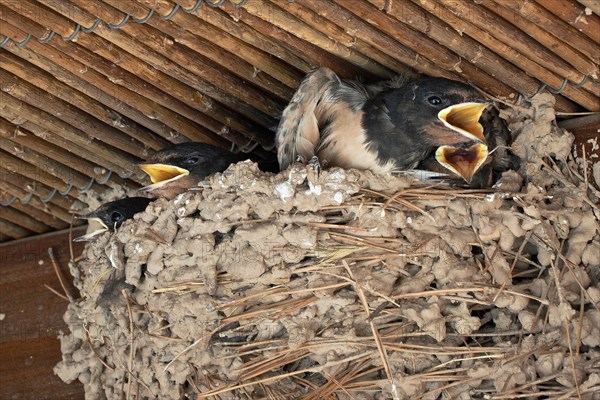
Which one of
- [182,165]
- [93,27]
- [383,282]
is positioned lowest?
[182,165]

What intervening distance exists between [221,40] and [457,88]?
2.27ft

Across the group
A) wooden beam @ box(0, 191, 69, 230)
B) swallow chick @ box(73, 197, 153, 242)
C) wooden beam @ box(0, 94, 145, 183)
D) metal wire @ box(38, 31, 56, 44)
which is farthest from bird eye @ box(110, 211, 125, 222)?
metal wire @ box(38, 31, 56, 44)

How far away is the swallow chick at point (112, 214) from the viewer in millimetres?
3637

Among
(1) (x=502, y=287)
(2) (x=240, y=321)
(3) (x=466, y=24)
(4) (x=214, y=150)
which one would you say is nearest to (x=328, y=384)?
(2) (x=240, y=321)

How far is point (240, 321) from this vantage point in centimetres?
319

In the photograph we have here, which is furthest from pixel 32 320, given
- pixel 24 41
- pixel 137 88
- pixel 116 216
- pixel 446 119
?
pixel 446 119

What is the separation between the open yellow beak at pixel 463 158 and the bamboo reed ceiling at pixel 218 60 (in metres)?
0.25

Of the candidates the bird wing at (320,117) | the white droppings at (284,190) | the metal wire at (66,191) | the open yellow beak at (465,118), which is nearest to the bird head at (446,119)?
the open yellow beak at (465,118)

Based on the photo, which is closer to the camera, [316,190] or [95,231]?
[316,190]

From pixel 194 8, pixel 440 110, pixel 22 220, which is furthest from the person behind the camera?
pixel 22 220

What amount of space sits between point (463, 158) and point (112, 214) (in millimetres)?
1229

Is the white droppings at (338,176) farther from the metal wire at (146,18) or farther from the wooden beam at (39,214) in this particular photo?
the wooden beam at (39,214)

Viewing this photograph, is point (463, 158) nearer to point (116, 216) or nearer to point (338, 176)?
point (338, 176)

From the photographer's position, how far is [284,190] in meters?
3.07
